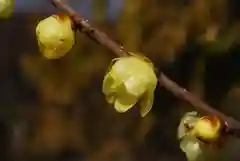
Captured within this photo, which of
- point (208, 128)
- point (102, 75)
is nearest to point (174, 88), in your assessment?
point (208, 128)

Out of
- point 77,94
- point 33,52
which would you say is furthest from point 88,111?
point 33,52

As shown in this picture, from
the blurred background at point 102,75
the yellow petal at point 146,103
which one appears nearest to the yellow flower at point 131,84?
the yellow petal at point 146,103

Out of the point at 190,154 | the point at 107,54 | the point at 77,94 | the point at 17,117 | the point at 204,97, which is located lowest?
the point at 17,117

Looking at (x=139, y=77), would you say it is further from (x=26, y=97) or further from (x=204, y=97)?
(x=26, y=97)

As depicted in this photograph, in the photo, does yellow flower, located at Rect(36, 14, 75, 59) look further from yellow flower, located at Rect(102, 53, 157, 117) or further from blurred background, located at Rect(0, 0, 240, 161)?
blurred background, located at Rect(0, 0, 240, 161)

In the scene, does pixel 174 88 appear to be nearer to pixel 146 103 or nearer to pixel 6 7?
pixel 146 103

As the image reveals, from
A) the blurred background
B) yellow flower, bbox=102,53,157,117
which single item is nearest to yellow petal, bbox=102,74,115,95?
yellow flower, bbox=102,53,157,117

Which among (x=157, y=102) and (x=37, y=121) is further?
(x=37, y=121)
